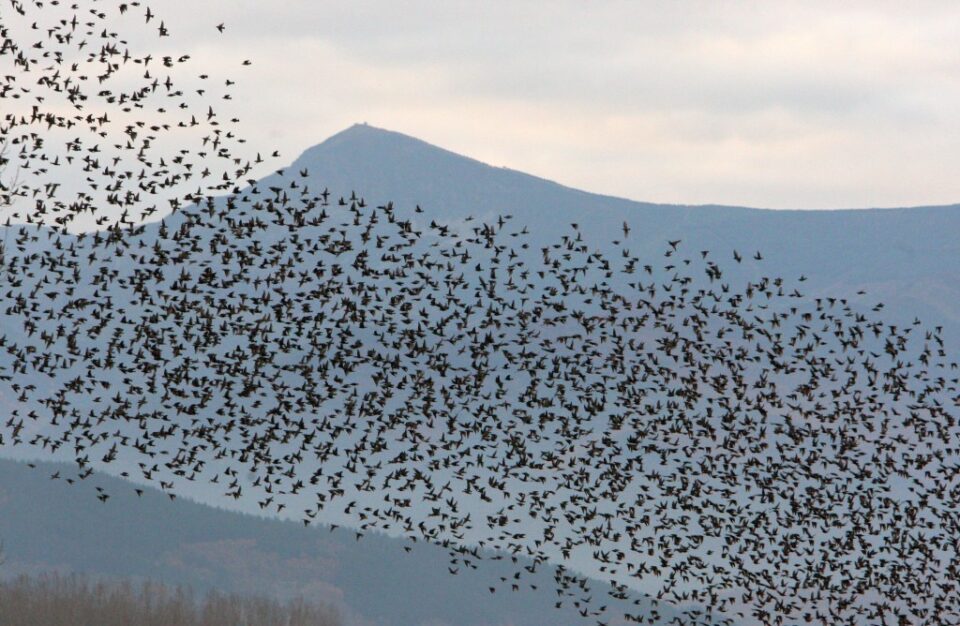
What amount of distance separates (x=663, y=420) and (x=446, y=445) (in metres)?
6.64

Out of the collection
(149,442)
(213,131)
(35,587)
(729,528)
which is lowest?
(35,587)

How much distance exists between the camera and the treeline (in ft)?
136

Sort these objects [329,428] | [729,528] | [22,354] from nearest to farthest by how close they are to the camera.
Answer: [22,354] < [329,428] < [729,528]

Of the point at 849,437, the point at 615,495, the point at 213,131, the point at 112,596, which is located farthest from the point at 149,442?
the point at 849,437

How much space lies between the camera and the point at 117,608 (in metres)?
43.3

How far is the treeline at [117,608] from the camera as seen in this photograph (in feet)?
136

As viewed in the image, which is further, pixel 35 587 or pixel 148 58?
pixel 35 587

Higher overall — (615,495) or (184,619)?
(615,495)

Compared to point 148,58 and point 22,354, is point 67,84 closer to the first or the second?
point 148,58

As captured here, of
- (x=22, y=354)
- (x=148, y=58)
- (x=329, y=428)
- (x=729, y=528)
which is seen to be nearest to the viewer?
(x=148, y=58)

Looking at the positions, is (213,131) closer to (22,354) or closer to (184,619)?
(22,354)

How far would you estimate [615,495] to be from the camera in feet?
121

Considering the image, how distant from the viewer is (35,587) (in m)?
48.3

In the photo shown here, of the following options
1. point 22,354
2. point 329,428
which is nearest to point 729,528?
point 329,428
